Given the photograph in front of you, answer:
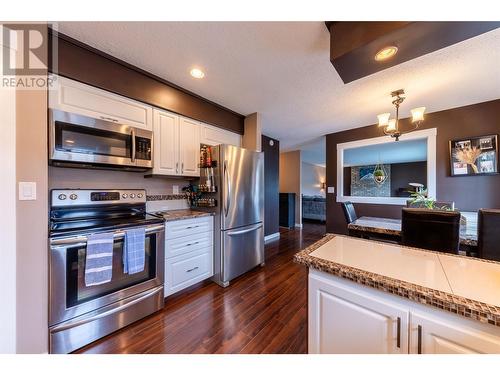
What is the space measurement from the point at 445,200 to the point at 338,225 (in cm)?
169

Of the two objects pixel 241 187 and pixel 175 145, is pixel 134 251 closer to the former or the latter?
pixel 175 145

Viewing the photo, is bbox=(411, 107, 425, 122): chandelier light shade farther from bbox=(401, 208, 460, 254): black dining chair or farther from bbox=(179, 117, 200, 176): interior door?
bbox=(179, 117, 200, 176): interior door

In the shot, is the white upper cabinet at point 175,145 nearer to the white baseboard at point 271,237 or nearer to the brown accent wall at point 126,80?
the brown accent wall at point 126,80

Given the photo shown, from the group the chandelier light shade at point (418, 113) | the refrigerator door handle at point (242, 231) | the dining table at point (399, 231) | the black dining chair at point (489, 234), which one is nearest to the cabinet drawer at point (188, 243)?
the refrigerator door handle at point (242, 231)

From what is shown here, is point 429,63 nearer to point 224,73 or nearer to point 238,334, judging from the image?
point 224,73

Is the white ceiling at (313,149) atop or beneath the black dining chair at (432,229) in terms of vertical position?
atop

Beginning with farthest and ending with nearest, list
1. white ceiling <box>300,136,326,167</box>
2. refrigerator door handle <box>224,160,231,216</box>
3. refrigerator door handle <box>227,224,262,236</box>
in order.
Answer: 1. white ceiling <box>300,136,326,167</box>
2. refrigerator door handle <box>227,224,262,236</box>
3. refrigerator door handle <box>224,160,231,216</box>

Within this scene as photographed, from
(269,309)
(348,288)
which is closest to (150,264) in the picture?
(269,309)

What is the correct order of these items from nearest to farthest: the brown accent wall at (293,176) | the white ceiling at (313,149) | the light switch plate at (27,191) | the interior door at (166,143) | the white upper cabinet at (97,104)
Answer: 1. the light switch plate at (27,191)
2. the white upper cabinet at (97,104)
3. the interior door at (166,143)
4. the white ceiling at (313,149)
5. the brown accent wall at (293,176)

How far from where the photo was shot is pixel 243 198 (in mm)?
2559

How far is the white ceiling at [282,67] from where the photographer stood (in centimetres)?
147

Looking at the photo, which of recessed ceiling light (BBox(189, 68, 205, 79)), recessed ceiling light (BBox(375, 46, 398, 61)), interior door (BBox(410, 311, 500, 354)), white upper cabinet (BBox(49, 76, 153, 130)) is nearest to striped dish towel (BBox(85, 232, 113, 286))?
white upper cabinet (BBox(49, 76, 153, 130))

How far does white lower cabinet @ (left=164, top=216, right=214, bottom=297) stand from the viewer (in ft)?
6.52

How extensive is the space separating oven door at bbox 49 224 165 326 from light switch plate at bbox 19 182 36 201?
1.02 ft
